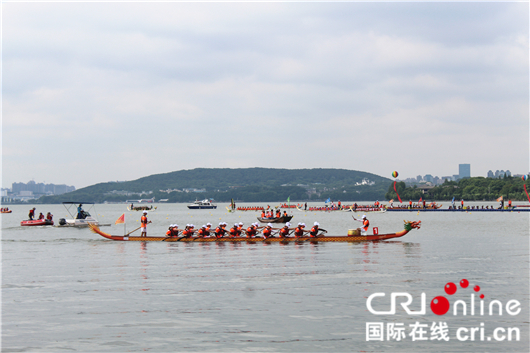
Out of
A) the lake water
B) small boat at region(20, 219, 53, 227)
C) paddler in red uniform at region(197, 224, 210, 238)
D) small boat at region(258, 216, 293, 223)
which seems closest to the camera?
the lake water

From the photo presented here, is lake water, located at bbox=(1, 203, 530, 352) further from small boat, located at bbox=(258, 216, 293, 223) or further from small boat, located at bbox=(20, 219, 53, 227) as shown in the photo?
small boat, located at bbox=(258, 216, 293, 223)

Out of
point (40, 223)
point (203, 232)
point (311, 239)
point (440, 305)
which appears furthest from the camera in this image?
point (40, 223)

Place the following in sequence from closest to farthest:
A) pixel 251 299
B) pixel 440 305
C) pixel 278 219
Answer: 1. pixel 440 305
2. pixel 251 299
3. pixel 278 219

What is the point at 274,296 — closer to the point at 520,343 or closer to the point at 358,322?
the point at 358,322

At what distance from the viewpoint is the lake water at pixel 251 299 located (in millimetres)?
15695

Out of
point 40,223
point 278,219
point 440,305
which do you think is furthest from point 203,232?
point 40,223

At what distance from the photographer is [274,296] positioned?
22.0 meters

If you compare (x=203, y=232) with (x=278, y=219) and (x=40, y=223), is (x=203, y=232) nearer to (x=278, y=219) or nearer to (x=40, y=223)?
(x=278, y=219)

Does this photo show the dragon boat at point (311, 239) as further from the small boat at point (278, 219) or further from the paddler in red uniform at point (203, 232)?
the small boat at point (278, 219)

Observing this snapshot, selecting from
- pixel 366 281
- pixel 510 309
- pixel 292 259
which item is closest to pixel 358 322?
pixel 510 309

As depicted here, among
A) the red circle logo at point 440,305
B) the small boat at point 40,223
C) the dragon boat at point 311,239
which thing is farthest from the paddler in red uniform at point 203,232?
the small boat at point 40,223

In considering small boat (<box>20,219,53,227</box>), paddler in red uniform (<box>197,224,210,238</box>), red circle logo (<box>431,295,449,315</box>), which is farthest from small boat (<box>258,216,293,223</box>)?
red circle logo (<box>431,295,449,315</box>)

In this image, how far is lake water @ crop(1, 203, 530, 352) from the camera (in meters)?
15.7

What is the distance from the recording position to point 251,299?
70.3 ft
